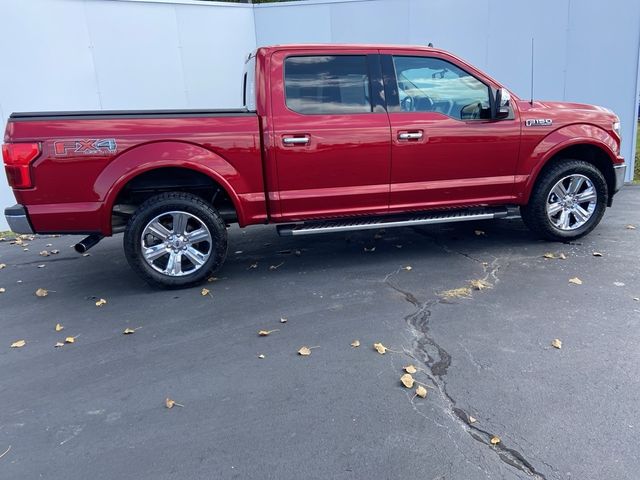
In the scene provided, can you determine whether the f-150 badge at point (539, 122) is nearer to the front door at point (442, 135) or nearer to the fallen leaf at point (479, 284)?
the front door at point (442, 135)

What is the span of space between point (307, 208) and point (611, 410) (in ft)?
9.83

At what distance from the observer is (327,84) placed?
188 inches

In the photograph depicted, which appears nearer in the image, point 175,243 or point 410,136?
point 175,243

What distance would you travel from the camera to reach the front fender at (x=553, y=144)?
5.19 meters

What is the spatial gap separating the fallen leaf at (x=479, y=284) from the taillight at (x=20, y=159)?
3869 millimetres

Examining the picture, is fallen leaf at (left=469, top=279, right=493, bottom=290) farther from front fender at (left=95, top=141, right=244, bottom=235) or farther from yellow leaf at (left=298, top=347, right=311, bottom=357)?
front fender at (left=95, top=141, right=244, bottom=235)

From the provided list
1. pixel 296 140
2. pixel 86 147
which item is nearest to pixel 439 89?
pixel 296 140

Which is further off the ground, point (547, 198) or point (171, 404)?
point (547, 198)

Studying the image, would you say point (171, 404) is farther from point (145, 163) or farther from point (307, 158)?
point (307, 158)

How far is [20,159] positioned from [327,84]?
8.95ft

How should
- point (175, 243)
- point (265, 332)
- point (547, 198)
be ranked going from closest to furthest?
point (265, 332) < point (175, 243) < point (547, 198)

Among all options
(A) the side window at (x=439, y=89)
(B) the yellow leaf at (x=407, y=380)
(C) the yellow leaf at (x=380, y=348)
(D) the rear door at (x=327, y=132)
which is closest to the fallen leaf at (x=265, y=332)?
(C) the yellow leaf at (x=380, y=348)

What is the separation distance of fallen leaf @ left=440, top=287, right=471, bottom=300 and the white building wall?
608 cm

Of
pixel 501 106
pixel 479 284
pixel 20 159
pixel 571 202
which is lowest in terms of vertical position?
pixel 479 284
